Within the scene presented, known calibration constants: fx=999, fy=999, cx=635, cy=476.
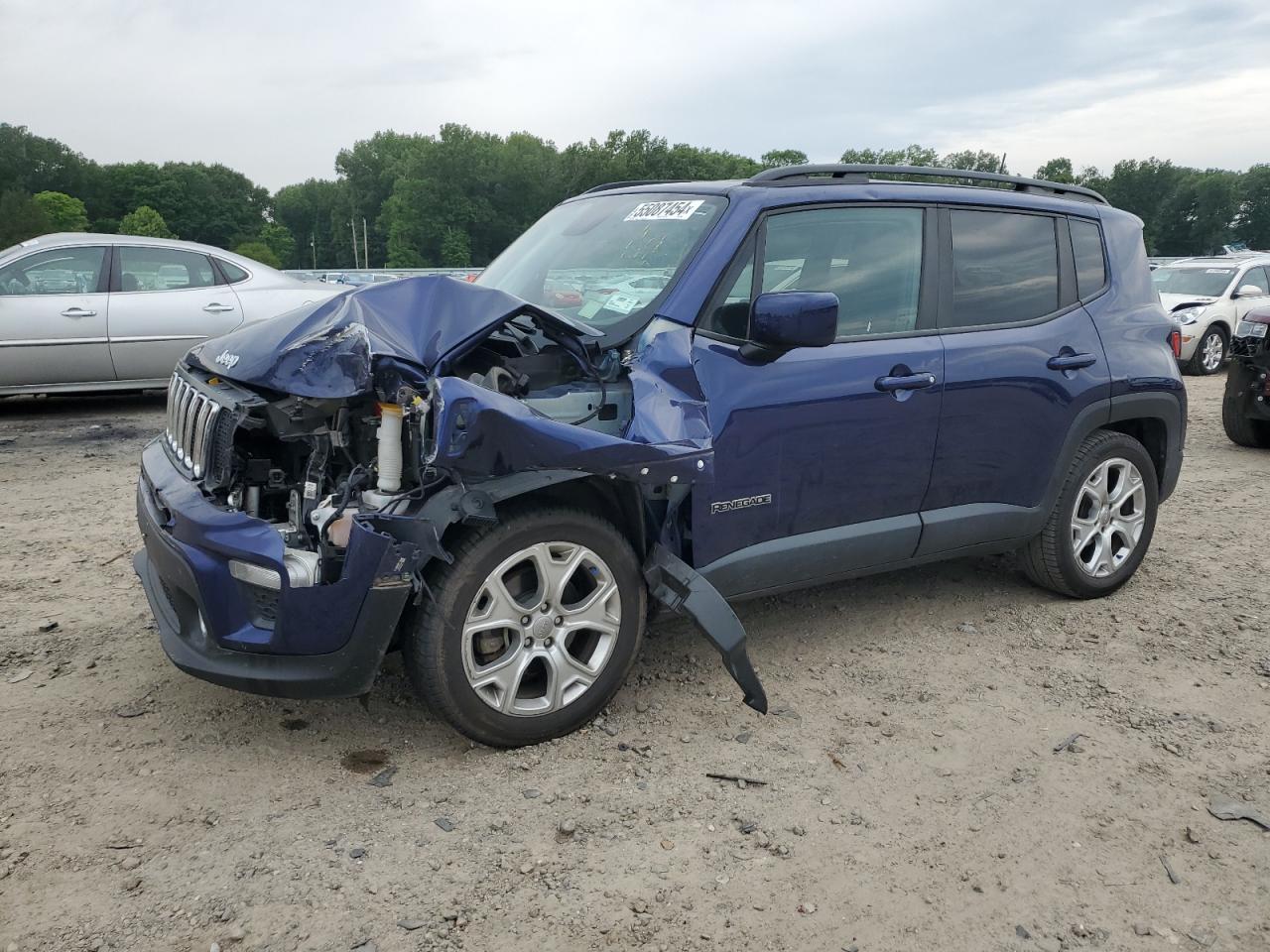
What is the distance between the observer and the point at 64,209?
89000 millimetres

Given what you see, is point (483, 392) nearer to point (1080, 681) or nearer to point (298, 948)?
point (298, 948)

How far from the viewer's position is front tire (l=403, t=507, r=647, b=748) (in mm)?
3016

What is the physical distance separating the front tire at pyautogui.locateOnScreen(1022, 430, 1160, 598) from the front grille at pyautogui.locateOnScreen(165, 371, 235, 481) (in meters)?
3.47

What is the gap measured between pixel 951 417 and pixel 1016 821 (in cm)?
163

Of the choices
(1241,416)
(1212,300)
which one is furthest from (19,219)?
(1241,416)

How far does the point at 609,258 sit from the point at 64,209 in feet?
333

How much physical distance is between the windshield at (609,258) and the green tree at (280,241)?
108026 mm

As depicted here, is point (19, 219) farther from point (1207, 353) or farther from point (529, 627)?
point (529, 627)

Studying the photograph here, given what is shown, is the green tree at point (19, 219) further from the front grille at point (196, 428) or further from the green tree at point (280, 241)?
the front grille at point (196, 428)

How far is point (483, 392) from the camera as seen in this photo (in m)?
2.90

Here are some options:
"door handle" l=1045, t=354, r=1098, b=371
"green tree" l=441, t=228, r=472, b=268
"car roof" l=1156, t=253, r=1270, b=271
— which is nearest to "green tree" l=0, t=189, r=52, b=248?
"green tree" l=441, t=228, r=472, b=268

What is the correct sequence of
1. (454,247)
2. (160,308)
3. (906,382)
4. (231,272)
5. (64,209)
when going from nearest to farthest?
(906,382) → (160,308) → (231,272) → (64,209) → (454,247)

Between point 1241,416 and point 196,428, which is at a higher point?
point 196,428

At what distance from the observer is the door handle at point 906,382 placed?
3.79m
